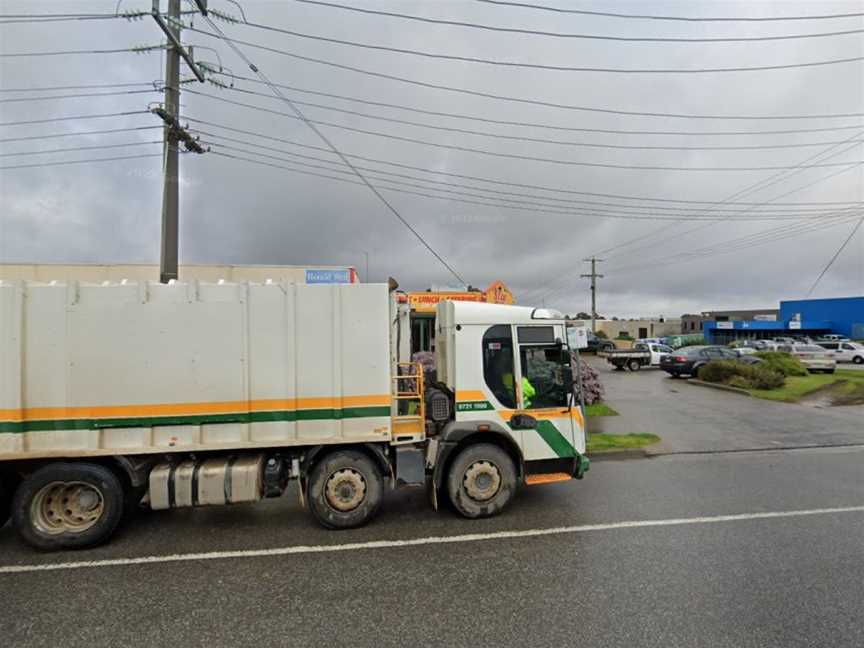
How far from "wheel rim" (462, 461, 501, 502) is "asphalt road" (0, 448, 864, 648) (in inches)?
11.9

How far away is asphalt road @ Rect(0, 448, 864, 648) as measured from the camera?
9.24 ft

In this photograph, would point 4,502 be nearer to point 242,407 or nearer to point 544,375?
point 242,407

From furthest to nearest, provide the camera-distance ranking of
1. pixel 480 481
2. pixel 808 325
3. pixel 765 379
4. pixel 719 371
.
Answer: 1. pixel 808 325
2. pixel 719 371
3. pixel 765 379
4. pixel 480 481

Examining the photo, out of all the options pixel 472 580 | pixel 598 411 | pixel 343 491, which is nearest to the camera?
pixel 472 580

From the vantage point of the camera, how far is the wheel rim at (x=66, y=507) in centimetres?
407

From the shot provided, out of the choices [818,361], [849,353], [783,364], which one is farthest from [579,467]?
[849,353]

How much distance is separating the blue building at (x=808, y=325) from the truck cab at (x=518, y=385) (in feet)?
186

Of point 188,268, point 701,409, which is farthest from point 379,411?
point 188,268

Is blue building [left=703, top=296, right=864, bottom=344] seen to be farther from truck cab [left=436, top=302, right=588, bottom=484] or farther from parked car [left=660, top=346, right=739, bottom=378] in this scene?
truck cab [left=436, top=302, right=588, bottom=484]

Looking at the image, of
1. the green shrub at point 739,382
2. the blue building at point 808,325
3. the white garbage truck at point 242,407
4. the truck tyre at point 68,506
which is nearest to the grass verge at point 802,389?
the green shrub at point 739,382

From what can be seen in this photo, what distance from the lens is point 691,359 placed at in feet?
63.3

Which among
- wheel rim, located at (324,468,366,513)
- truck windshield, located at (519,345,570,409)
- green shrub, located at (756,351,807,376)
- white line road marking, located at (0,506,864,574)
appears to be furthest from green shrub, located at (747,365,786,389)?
wheel rim, located at (324,468,366,513)

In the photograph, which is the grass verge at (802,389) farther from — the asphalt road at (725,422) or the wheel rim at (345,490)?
the wheel rim at (345,490)

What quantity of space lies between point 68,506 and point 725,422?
40.3 feet
